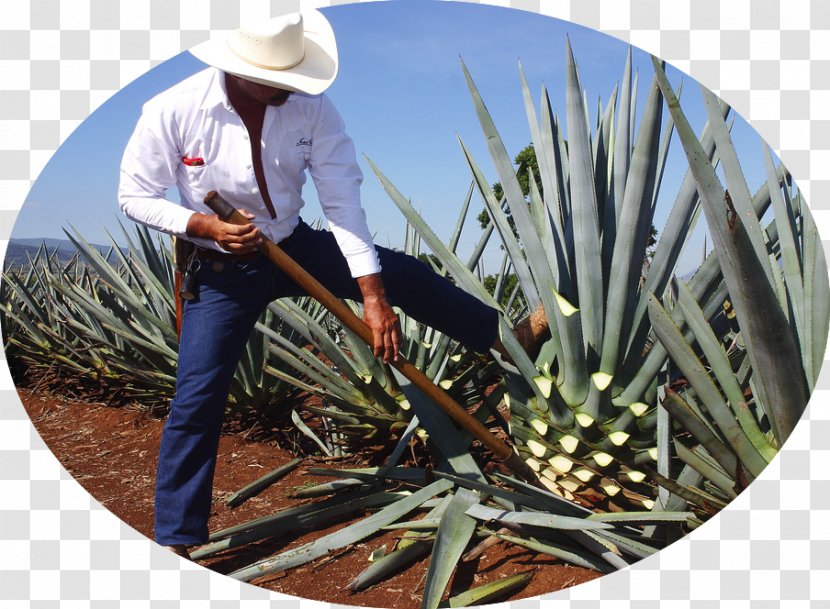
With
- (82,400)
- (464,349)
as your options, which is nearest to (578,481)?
(464,349)

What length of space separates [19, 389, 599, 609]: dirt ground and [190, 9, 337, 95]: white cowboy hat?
4.49 ft

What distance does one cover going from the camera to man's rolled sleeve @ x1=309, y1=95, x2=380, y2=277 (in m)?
2.38

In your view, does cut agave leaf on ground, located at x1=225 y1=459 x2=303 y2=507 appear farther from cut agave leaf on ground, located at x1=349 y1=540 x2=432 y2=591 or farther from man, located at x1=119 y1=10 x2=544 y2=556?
cut agave leaf on ground, located at x1=349 y1=540 x2=432 y2=591

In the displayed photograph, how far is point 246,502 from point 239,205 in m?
1.26

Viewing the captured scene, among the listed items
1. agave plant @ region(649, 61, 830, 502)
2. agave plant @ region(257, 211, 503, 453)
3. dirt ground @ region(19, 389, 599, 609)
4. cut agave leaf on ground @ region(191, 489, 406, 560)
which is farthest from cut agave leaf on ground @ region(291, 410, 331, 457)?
agave plant @ region(649, 61, 830, 502)

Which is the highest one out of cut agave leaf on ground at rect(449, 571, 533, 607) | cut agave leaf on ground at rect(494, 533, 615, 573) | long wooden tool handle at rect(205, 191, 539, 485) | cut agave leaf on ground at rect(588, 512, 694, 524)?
long wooden tool handle at rect(205, 191, 539, 485)

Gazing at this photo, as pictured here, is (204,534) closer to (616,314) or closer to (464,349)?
(464,349)

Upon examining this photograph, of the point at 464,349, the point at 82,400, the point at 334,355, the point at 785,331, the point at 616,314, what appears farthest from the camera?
the point at 82,400

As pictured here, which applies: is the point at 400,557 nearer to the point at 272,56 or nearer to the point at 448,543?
the point at 448,543

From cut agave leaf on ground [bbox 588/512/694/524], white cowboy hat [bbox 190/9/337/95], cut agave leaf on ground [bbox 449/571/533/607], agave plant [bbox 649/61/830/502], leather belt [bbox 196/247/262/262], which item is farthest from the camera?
leather belt [bbox 196/247/262/262]

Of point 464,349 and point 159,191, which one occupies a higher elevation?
point 159,191

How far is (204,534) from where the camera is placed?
244cm

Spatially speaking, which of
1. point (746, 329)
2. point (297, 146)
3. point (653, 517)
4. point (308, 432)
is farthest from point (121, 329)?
point (746, 329)

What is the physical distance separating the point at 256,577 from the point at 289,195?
1.12 m
